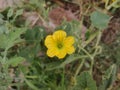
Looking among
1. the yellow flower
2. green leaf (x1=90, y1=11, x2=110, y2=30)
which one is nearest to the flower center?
the yellow flower

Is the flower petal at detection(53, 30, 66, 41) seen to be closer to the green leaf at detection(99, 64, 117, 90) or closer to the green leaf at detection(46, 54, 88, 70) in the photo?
the green leaf at detection(46, 54, 88, 70)

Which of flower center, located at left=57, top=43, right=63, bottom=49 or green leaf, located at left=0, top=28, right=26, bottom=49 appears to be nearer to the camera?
green leaf, located at left=0, top=28, right=26, bottom=49

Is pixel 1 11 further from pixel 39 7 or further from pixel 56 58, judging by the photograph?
pixel 56 58

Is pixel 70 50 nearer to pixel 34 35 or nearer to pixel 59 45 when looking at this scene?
pixel 59 45

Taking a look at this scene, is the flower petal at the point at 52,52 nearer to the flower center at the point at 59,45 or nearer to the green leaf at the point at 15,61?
the flower center at the point at 59,45

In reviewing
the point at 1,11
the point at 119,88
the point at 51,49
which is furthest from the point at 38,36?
the point at 119,88
